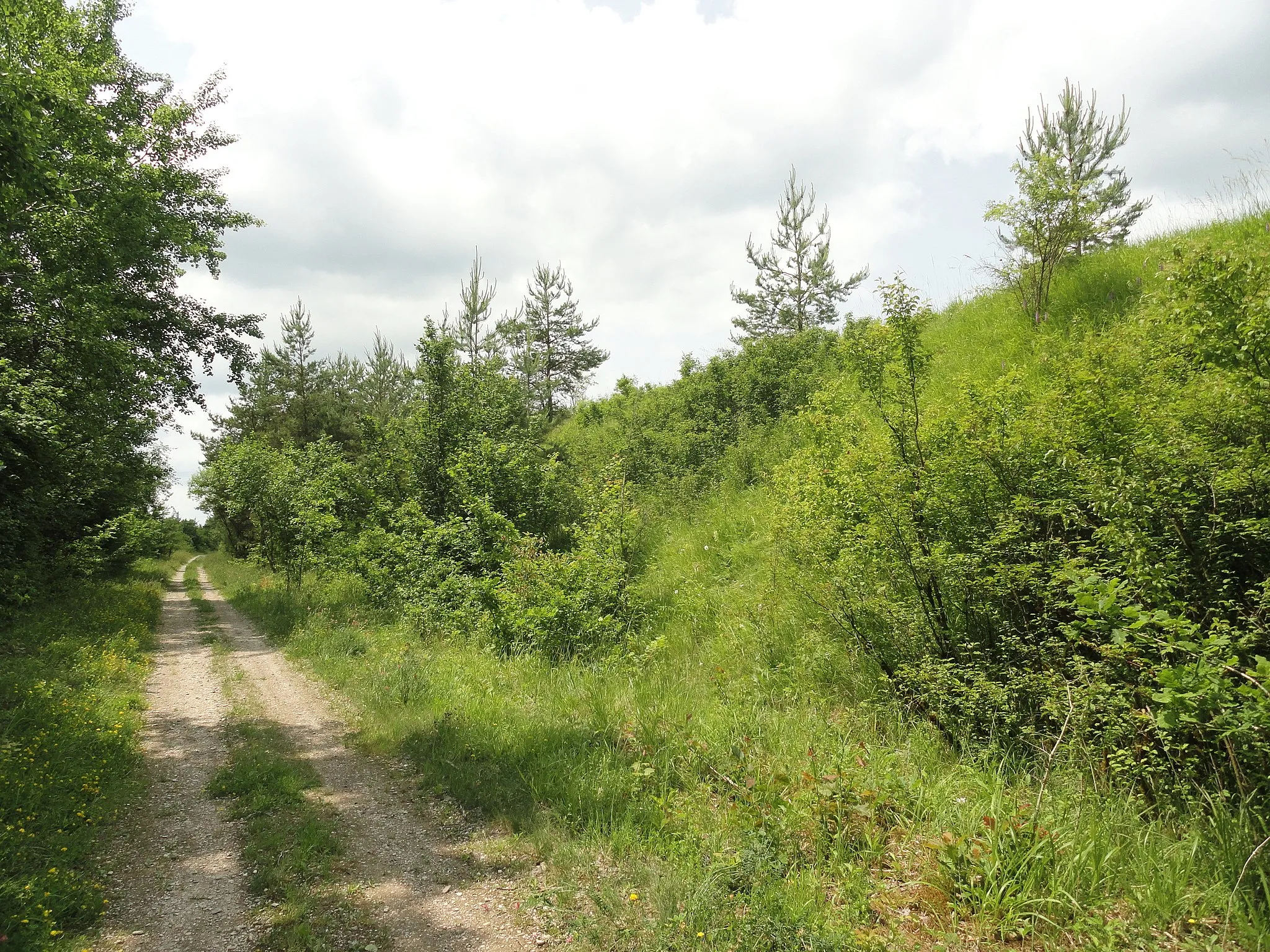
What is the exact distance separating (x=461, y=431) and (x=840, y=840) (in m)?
15.6

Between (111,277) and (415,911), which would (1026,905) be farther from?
(111,277)

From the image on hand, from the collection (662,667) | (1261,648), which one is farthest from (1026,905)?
(662,667)

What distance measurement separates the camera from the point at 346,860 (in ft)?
16.2

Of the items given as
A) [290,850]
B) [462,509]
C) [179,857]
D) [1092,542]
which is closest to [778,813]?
[1092,542]

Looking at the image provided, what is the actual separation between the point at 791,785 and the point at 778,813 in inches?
12.0

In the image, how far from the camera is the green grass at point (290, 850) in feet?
13.2

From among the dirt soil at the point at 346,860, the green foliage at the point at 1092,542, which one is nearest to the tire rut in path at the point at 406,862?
the dirt soil at the point at 346,860

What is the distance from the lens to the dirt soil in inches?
159

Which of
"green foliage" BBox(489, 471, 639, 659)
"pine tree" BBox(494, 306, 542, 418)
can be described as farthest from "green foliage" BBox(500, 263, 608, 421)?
"green foliage" BBox(489, 471, 639, 659)

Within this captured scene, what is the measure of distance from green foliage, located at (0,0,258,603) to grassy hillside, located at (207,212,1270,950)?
244 inches

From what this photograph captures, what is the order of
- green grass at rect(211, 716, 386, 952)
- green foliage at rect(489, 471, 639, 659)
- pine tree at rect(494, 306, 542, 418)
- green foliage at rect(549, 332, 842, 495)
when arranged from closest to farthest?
green grass at rect(211, 716, 386, 952) < green foliage at rect(489, 471, 639, 659) < green foliage at rect(549, 332, 842, 495) < pine tree at rect(494, 306, 542, 418)

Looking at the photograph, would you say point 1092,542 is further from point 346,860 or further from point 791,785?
point 346,860

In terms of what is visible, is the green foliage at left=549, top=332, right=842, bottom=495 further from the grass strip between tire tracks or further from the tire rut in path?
the grass strip between tire tracks

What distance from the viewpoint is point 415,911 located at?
4.30 metres
